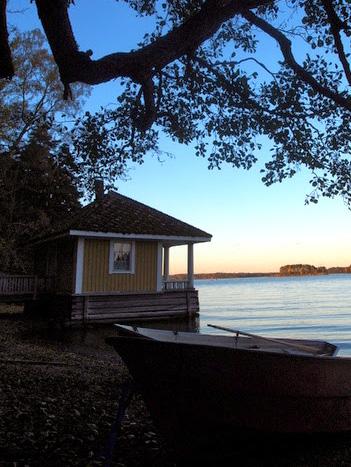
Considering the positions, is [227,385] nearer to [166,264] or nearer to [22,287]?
[22,287]

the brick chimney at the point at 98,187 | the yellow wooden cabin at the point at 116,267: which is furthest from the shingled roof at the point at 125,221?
the brick chimney at the point at 98,187

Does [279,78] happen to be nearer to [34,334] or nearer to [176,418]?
[176,418]

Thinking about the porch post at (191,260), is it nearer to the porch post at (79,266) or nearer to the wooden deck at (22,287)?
the porch post at (79,266)

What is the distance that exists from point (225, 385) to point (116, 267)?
16.4m

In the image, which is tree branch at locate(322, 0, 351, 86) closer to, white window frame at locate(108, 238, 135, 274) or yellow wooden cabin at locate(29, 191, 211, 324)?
yellow wooden cabin at locate(29, 191, 211, 324)

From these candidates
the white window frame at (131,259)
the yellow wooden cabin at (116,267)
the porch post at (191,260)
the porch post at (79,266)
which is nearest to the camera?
the porch post at (79,266)

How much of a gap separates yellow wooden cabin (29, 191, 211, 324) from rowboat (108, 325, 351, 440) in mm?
14600

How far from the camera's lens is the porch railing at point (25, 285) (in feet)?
69.2

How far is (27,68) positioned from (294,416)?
1136 inches

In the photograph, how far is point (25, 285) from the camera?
2188cm

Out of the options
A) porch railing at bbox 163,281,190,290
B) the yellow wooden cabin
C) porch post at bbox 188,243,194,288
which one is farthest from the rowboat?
porch post at bbox 188,243,194,288

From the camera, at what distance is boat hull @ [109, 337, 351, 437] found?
4.54 meters

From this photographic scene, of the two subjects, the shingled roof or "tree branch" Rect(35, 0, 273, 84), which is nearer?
"tree branch" Rect(35, 0, 273, 84)

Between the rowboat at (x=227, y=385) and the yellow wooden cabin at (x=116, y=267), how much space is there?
1460cm
